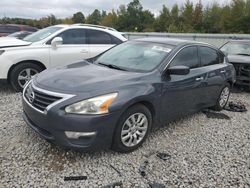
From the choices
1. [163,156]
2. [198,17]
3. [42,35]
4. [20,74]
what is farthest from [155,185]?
[198,17]

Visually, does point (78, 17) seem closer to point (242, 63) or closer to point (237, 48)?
point (237, 48)

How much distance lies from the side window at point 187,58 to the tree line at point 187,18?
33.9 meters

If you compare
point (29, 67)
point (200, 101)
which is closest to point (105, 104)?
point (200, 101)

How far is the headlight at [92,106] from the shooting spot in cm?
306

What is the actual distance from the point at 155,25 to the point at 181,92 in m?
46.8

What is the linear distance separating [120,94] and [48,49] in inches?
141

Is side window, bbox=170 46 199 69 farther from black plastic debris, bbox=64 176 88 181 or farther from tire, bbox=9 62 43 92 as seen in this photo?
tire, bbox=9 62 43 92

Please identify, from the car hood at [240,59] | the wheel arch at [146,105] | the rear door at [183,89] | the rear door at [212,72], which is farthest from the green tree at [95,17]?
the wheel arch at [146,105]

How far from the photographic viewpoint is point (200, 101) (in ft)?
15.9

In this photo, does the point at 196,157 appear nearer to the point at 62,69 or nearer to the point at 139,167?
the point at 139,167

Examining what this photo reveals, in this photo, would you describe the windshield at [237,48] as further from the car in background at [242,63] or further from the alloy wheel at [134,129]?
the alloy wheel at [134,129]

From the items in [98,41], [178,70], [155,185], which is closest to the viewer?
[155,185]

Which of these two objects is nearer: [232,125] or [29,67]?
[232,125]

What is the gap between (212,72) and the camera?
502 cm
